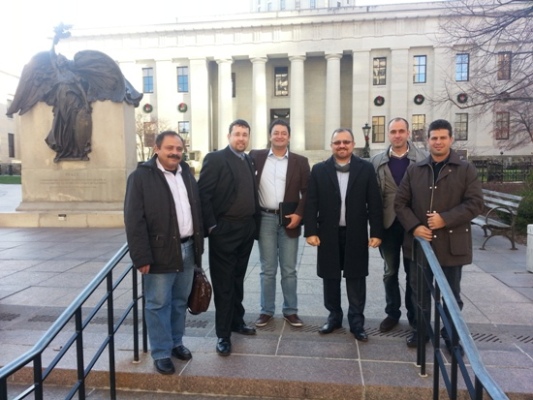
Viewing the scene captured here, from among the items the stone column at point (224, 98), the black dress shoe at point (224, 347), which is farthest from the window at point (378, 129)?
the black dress shoe at point (224, 347)

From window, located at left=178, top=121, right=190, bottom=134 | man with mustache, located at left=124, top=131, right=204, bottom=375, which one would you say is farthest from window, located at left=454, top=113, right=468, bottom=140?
man with mustache, located at left=124, top=131, right=204, bottom=375

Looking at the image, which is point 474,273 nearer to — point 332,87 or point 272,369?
point 272,369

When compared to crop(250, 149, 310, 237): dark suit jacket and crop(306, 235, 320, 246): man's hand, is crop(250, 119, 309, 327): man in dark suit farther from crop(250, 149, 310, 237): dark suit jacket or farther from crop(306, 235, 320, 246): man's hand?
crop(306, 235, 320, 246): man's hand

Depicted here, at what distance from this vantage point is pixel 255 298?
225 inches

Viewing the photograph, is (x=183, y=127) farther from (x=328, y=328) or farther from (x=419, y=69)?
(x=328, y=328)

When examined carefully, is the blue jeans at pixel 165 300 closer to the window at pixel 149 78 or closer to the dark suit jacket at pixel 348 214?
the dark suit jacket at pixel 348 214

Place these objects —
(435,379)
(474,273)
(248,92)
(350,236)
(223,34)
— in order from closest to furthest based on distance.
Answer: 1. (435,379)
2. (350,236)
3. (474,273)
4. (223,34)
5. (248,92)

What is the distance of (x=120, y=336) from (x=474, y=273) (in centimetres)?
542

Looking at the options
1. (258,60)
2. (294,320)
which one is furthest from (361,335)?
(258,60)

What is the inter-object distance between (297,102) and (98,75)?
35.5 metres

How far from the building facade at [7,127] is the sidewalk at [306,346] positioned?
179 feet

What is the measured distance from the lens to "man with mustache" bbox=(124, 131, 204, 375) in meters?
3.47

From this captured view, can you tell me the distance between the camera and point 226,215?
13.6 ft

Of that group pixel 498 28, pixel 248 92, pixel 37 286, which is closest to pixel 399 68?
pixel 248 92
